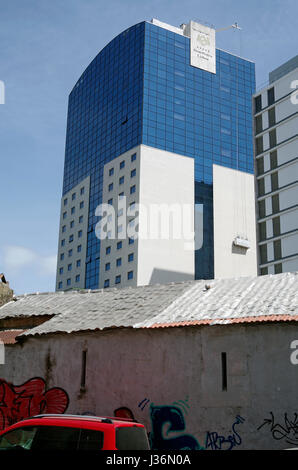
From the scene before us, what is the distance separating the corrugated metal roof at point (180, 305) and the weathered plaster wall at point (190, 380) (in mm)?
375

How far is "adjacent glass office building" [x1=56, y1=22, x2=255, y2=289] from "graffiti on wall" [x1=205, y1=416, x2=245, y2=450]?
68.3 meters

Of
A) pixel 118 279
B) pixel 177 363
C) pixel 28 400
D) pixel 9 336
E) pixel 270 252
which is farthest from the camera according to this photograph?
pixel 118 279

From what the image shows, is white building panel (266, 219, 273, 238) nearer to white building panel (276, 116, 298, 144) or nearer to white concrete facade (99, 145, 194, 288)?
white building panel (276, 116, 298, 144)

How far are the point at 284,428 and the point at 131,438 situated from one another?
648cm

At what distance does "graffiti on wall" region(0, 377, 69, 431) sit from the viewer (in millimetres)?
18625

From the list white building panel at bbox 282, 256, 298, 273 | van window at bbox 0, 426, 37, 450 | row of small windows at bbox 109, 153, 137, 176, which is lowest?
van window at bbox 0, 426, 37, 450

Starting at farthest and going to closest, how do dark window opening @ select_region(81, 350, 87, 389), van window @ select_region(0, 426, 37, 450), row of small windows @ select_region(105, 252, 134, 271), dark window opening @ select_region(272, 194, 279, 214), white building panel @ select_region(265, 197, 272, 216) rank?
row of small windows @ select_region(105, 252, 134, 271), white building panel @ select_region(265, 197, 272, 216), dark window opening @ select_region(272, 194, 279, 214), dark window opening @ select_region(81, 350, 87, 389), van window @ select_region(0, 426, 37, 450)

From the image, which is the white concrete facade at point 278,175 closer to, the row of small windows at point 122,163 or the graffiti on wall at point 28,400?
the row of small windows at point 122,163

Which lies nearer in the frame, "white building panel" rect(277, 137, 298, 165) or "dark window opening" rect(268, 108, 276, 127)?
"white building panel" rect(277, 137, 298, 165)

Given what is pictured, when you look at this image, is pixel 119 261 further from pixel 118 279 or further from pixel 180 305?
pixel 180 305

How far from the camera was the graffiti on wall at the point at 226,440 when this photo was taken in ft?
49.5

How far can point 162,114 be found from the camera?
86500mm

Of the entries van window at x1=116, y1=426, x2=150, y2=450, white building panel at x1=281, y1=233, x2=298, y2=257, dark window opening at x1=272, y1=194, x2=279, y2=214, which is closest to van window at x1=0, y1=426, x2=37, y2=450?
van window at x1=116, y1=426, x2=150, y2=450

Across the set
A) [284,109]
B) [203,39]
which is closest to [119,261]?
Result: [284,109]
